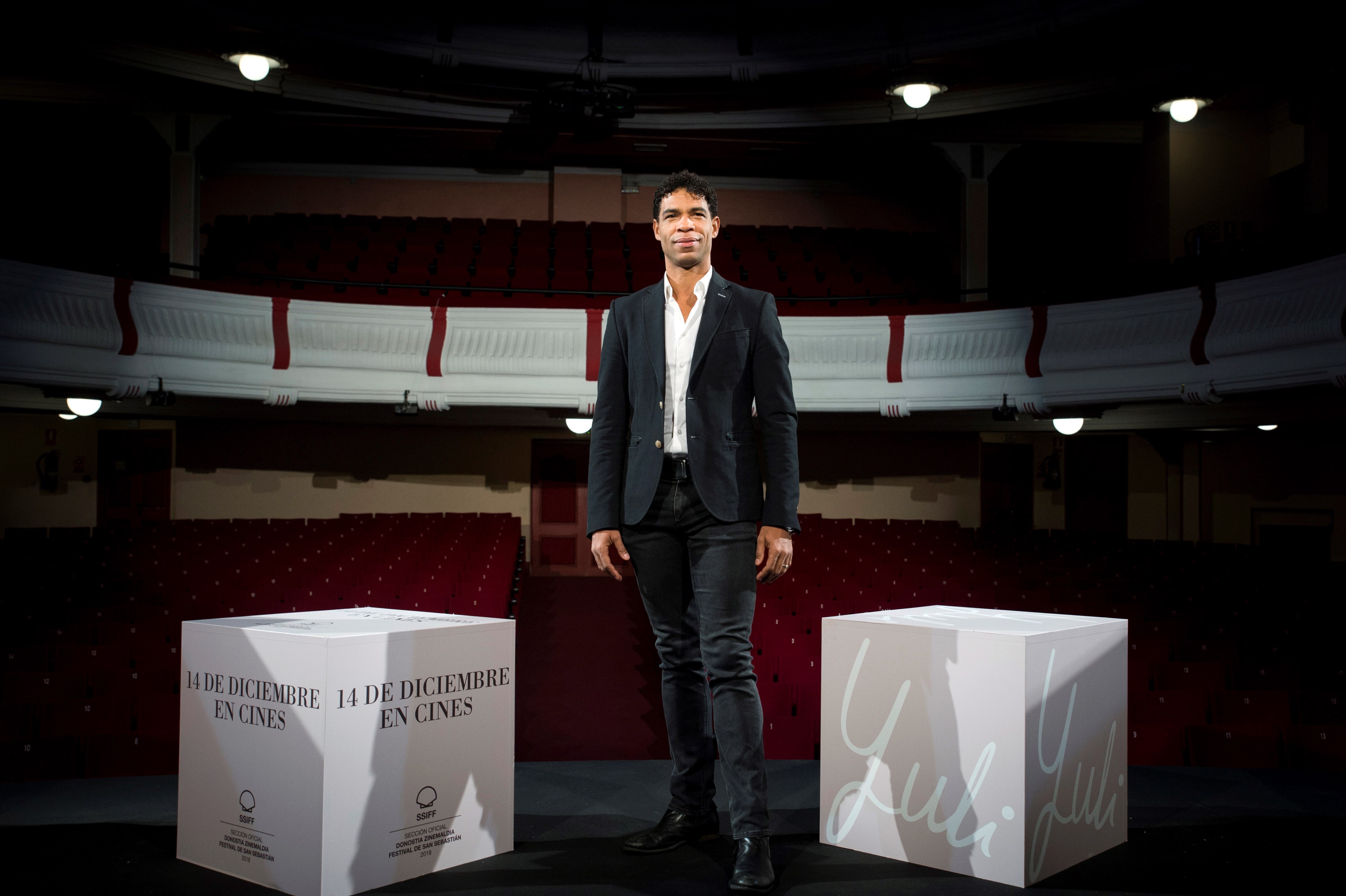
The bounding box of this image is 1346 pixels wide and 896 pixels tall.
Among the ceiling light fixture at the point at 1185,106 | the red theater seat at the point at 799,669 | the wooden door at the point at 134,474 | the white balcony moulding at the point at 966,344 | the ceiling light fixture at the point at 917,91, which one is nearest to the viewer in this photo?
the red theater seat at the point at 799,669

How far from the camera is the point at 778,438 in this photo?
6.55 feet

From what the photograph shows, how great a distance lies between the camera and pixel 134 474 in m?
10.8

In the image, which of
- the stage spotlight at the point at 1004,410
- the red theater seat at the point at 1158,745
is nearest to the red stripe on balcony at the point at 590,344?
the stage spotlight at the point at 1004,410

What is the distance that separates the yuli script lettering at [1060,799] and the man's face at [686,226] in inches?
43.8

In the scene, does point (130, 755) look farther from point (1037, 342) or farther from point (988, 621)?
point (1037, 342)

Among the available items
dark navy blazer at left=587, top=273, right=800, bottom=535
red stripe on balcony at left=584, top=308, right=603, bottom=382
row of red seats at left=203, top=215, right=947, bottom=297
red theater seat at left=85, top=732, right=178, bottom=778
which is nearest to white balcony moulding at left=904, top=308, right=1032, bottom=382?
row of red seats at left=203, top=215, right=947, bottom=297

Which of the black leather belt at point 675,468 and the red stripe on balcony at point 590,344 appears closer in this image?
the black leather belt at point 675,468

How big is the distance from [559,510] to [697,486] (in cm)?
960

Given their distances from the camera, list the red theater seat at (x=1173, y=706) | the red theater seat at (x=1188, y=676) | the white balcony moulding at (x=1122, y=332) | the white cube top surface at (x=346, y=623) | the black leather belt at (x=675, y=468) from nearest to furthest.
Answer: the white cube top surface at (x=346, y=623) → the black leather belt at (x=675, y=468) → the red theater seat at (x=1173, y=706) → the red theater seat at (x=1188, y=676) → the white balcony moulding at (x=1122, y=332)

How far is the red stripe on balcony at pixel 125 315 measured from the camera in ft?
25.0

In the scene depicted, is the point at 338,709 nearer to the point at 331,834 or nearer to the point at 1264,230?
the point at 331,834

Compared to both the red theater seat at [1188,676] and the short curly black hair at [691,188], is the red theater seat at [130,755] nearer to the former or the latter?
the short curly black hair at [691,188]

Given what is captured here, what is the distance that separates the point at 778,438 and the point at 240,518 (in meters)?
10.0

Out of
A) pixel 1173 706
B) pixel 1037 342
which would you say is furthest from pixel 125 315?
pixel 1173 706
